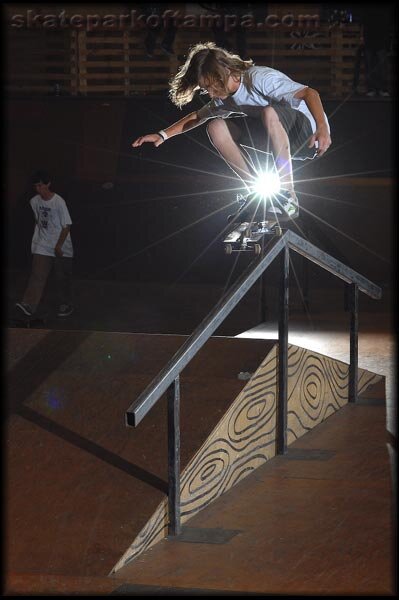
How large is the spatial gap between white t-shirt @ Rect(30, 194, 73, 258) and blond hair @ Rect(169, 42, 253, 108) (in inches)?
168

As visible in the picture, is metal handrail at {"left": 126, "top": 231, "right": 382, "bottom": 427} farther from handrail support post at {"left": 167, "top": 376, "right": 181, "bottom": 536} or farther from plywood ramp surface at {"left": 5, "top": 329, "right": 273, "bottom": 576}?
plywood ramp surface at {"left": 5, "top": 329, "right": 273, "bottom": 576}

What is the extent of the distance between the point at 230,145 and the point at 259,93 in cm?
33

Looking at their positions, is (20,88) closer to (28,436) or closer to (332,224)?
(332,224)

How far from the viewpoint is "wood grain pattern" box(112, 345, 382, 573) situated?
3.20 m

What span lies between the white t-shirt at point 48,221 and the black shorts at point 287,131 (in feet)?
13.9

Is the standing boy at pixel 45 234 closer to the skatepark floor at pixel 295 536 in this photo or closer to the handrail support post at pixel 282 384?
the skatepark floor at pixel 295 536

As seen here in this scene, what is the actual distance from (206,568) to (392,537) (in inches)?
23.9

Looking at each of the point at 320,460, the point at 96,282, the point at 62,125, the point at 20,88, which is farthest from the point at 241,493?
the point at 20,88

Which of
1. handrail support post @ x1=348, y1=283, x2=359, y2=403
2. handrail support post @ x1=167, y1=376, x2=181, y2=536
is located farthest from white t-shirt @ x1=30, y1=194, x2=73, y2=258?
handrail support post @ x1=167, y1=376, x2=181, y2=536

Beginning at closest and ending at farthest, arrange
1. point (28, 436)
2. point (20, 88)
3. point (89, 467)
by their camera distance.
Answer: point (89, 467)
point (28, 436)
point (20, 88)

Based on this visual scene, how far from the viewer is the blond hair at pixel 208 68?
4.51 m

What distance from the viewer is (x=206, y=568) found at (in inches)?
110

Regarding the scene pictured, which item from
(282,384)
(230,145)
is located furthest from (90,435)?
(230,145)

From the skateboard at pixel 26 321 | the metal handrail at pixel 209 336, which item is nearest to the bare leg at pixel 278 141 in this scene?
the metal handrail at pixel 209 336
